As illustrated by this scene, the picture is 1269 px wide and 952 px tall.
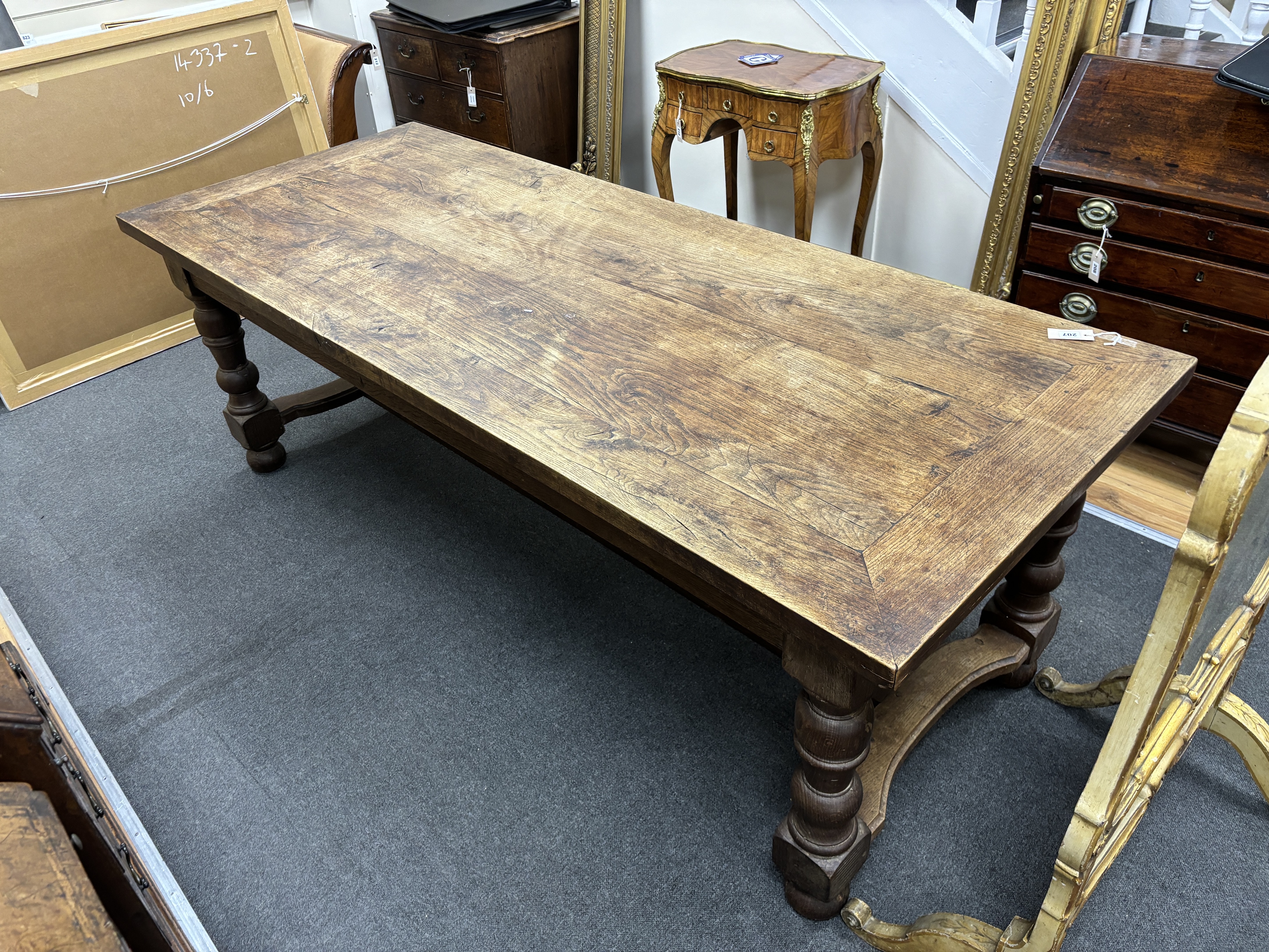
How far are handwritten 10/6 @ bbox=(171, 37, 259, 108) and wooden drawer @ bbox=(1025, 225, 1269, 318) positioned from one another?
2.35 metres

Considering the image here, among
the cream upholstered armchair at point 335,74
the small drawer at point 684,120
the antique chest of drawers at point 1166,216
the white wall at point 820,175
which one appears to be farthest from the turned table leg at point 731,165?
the cream upholstered armchair at point 335,74

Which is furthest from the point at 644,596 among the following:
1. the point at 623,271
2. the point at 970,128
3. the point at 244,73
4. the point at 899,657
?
the point at 244,73

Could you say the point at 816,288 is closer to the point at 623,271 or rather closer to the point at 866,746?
the point at 623,271

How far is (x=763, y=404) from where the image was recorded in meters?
1.27

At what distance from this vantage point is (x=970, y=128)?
8.13ft

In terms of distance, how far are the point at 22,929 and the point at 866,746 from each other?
3.05 feet

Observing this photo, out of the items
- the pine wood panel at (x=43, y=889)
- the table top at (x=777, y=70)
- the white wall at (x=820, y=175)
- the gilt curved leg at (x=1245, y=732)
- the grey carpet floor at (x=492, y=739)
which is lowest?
the grey carpet floor at (x=492, y=739)

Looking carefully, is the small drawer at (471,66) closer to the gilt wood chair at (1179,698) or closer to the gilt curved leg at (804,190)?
the gilt curved leg at (804,190)

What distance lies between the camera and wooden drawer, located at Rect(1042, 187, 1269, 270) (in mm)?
1834

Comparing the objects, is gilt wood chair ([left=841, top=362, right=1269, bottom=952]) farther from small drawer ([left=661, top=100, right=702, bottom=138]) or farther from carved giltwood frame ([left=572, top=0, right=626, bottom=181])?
carved giltwood frame ([left=572, top=0, right=626, bottom=181])

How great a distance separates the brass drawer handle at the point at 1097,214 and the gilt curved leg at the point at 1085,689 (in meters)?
0.96

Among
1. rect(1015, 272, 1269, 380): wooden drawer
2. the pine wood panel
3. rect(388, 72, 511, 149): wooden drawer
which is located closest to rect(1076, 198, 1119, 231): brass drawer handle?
rect(1015, 272, 1269, 380): wooden drawer

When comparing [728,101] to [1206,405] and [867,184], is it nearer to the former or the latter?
[867,184]

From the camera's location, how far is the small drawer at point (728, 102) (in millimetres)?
2465
